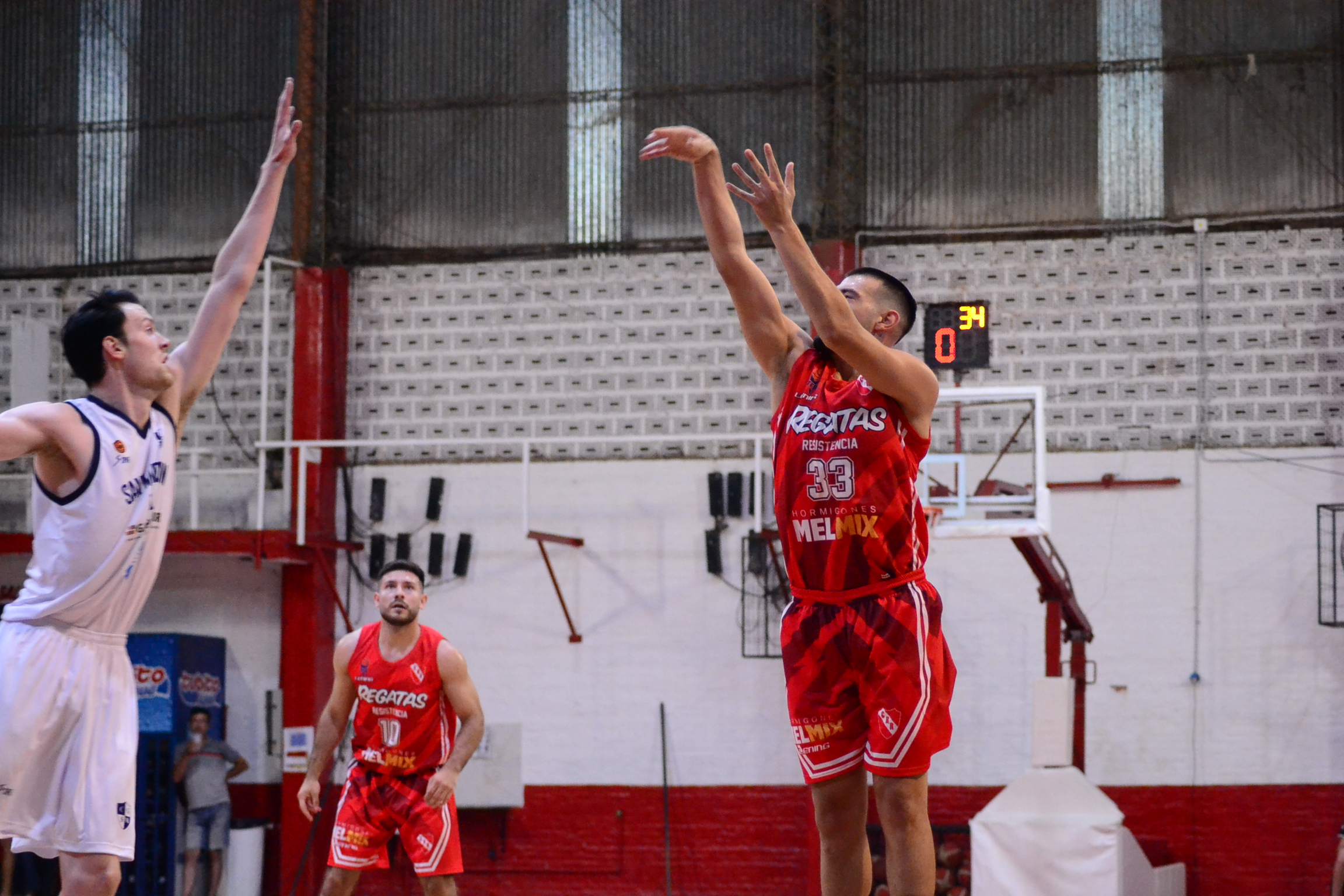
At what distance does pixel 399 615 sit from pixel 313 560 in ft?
20.7

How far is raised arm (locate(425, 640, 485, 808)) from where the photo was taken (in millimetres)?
7270

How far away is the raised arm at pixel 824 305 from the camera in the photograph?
13.6 ft

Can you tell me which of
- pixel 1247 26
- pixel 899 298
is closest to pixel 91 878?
pixel 899 298

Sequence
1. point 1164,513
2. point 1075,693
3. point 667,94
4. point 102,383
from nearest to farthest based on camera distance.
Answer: point 102,383
point 1075,693
point 1164,513
point 667,94

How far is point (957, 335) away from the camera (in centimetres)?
1105

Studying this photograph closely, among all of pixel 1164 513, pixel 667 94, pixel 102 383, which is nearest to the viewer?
pixel 102 383

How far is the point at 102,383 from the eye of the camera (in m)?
4.38

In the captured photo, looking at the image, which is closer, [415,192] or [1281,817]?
[1281,817]

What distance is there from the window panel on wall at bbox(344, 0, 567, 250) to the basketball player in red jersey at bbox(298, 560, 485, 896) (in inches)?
280

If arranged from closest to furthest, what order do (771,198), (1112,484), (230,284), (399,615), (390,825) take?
(771,198) → (230,284) → (390,825) → (399,615) → (1112,484)

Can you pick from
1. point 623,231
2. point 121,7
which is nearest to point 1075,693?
point 623,231

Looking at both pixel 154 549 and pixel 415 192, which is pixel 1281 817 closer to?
pixel 415 192

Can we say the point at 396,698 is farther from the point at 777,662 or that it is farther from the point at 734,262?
the point at 777,662

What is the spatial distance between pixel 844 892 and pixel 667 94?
432 inches
